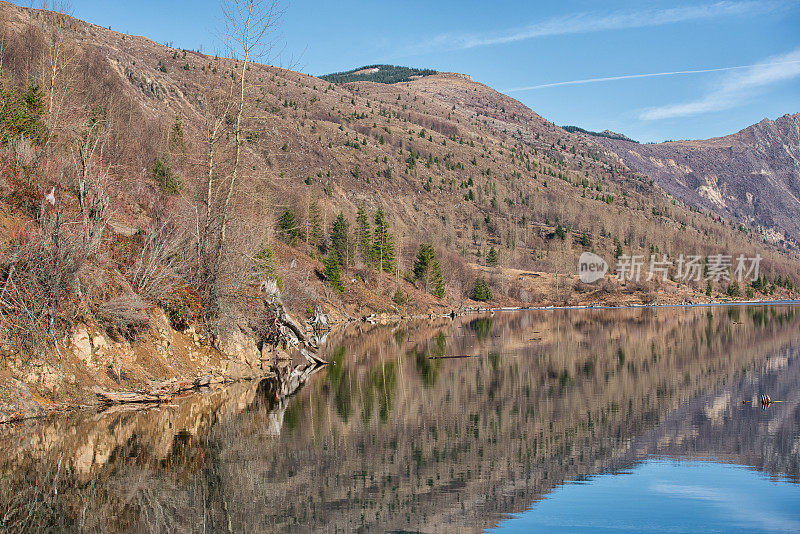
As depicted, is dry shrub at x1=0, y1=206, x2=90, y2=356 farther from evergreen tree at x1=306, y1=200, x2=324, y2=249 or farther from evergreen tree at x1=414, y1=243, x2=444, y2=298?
evergreen tree at x1=414, y1=243, x2=444, y2=298

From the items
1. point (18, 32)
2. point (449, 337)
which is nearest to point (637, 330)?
point (449, 337)

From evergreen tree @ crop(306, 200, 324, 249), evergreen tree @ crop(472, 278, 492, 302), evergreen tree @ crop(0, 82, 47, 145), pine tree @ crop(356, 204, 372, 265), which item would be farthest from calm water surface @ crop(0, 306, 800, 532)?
evergreen tree @ crop(472, 278, 492, 302)

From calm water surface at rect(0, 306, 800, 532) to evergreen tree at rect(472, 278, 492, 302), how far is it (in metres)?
103

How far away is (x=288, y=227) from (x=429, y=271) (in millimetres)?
35860

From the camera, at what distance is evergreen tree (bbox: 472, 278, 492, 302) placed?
129250mm

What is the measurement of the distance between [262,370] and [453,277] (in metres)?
101

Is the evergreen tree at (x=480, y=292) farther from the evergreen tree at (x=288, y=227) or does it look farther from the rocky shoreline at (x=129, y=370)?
the rocky shoreline at (x=129, y=370)

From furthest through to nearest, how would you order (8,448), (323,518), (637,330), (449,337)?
(637,330)
(449,337)
(8,448)
(323,518)

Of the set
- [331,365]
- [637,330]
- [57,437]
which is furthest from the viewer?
[637,330]

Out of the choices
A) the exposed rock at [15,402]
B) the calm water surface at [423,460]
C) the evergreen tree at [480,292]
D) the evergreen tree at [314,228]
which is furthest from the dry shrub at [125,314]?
the evergreen tree at [480,292]

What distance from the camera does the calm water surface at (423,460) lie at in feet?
33.5

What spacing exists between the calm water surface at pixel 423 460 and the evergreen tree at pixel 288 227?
50.7m

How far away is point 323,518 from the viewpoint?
10.1m

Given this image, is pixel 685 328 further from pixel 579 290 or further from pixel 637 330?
pixel 579 290
